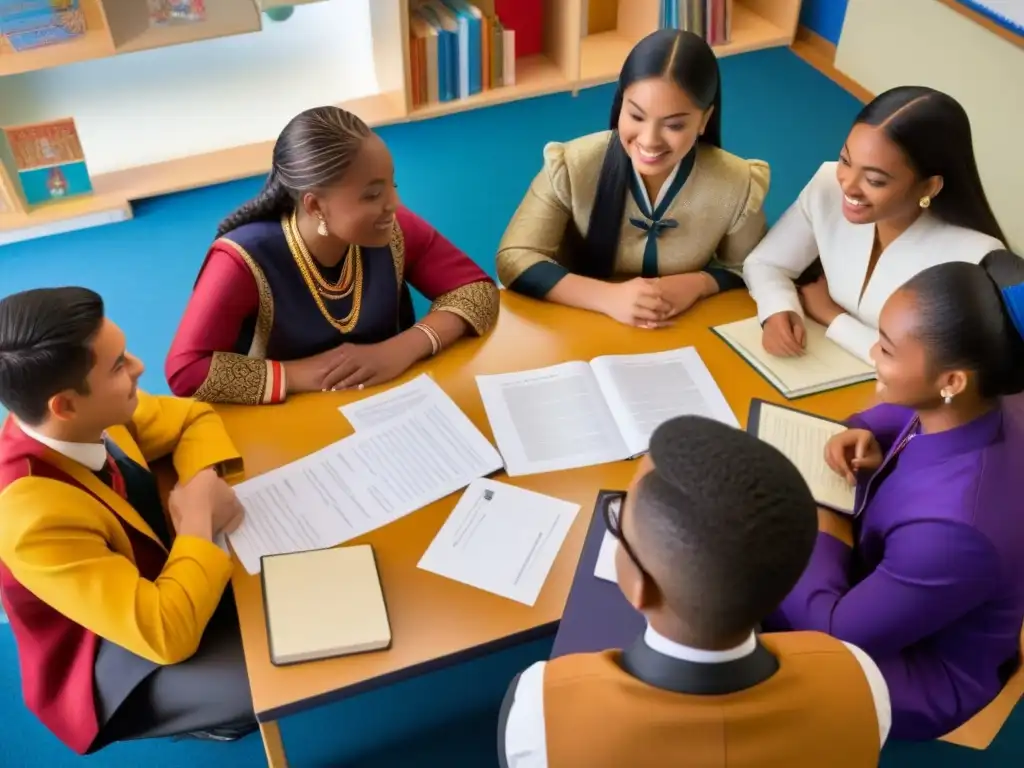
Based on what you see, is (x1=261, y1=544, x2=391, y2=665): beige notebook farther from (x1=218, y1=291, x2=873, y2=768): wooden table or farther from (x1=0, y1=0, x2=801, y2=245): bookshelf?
(x1=0, y1=0, x2=801, y2=245): bookshelf

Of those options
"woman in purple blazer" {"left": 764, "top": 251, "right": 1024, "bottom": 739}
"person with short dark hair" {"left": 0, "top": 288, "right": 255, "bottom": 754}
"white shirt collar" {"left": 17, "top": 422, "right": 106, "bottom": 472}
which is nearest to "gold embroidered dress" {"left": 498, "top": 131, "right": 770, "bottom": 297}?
"woman in purple blazer" {"left": 764, "top": 251, "right": 1024, "bottom": 739}

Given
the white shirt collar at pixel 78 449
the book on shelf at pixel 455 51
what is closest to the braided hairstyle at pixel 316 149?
the white shirt collar at pixel 78 449

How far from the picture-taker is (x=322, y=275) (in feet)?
6.02

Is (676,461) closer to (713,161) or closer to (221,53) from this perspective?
(713,161)

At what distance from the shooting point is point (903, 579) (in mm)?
1308

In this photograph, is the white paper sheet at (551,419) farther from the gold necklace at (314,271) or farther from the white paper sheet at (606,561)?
the gold necklace at (314,271)

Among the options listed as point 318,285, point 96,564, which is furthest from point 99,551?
point 318,285

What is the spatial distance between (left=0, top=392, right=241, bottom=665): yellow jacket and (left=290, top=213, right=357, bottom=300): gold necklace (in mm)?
590

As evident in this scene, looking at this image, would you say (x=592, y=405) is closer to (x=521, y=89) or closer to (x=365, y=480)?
(x=365, y=480)

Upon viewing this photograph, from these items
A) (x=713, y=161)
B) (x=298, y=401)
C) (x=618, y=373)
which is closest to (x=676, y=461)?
(x=618, y=373)

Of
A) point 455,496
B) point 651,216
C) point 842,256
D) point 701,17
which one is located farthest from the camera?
point 701,17

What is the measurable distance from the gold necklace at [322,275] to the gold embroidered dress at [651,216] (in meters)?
0.36

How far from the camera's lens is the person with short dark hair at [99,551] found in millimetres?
1292

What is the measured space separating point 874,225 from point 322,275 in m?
1.13
